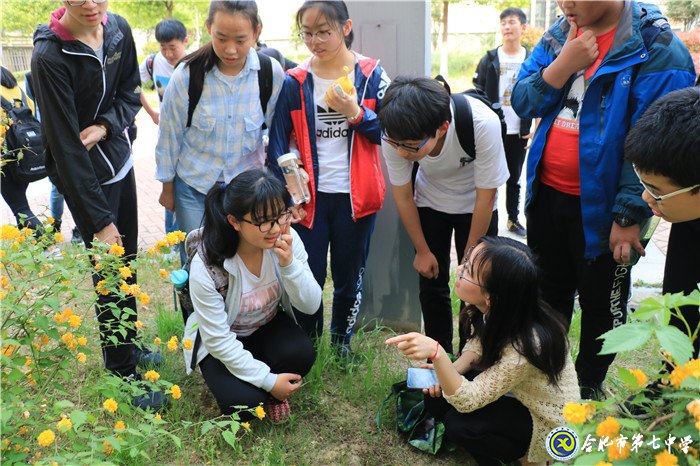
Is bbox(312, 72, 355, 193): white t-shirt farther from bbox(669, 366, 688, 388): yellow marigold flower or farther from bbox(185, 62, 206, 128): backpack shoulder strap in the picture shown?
bbox(669, 366, 688, 388): yellow marigold flower

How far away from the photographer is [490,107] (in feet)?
8.42

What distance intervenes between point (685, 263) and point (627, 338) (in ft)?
3.91

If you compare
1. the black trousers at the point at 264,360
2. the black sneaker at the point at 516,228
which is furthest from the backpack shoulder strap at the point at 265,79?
the black sneaker at the point at 516,228

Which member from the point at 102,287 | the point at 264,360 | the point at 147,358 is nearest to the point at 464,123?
the point at 264,360

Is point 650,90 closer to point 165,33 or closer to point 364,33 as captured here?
point 364,33

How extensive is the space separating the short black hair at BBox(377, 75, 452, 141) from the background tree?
945cm

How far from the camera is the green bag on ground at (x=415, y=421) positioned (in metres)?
2.36

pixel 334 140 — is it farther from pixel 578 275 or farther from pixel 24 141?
pixel 24 141

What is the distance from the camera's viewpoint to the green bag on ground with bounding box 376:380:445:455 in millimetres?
2355

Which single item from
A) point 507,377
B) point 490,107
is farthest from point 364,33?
point 507,377

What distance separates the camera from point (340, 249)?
283 cm

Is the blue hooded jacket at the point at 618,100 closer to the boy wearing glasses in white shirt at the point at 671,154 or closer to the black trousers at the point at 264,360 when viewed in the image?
the boy wearing glasses in white shirt at the point at 671,154

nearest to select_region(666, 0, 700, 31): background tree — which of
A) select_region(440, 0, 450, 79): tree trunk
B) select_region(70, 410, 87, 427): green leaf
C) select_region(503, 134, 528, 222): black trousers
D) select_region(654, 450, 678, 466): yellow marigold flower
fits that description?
select_region(440, 0, 450, 79): tree trunk

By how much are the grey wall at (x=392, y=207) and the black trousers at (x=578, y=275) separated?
86cm
